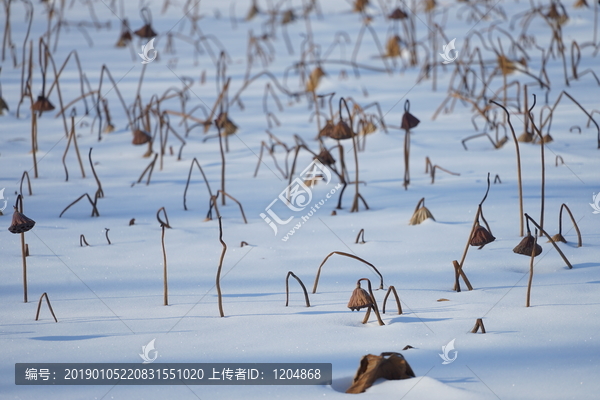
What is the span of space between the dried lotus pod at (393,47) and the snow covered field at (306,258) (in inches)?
27.9

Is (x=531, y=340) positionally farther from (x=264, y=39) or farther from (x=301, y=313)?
(x=264, y=39)

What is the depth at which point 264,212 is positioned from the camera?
2502 mm

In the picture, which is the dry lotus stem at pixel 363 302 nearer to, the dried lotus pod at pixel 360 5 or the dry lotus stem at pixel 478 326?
the dry lotus stem at pixel 478 326

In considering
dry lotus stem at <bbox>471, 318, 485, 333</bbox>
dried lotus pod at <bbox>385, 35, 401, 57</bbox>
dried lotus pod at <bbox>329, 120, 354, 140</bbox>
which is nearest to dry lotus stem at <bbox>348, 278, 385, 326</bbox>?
dry lotus stem at <bbox>471, 318, 485, 333</bbox>

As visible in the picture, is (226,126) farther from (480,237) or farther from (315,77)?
(480,237)

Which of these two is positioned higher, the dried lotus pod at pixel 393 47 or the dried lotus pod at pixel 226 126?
the dried lotus pod at pixel 393 47

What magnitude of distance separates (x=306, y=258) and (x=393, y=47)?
10.7 ft

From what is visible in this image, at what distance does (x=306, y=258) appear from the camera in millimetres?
2021

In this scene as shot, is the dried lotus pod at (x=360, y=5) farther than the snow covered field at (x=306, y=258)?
Yes

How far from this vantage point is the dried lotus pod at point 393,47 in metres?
4.91

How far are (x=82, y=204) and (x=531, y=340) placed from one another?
71.9 inches

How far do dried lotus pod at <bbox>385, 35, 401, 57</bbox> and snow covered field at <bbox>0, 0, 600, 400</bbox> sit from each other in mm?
708

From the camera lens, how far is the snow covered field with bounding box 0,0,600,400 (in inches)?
55.0

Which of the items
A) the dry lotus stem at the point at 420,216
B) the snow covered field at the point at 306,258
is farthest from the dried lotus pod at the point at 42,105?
the dry lotus stem at the point at 420,216
